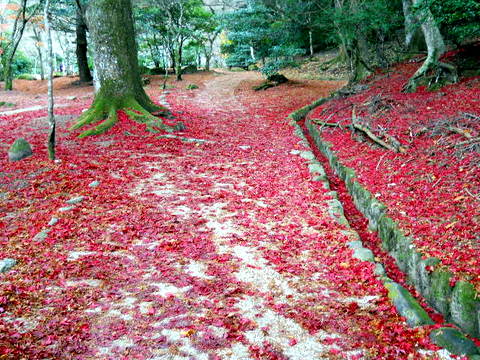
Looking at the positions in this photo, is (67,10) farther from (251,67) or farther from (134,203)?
(134,203)

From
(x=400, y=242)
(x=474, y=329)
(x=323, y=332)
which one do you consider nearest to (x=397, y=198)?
(x=400, y=242)

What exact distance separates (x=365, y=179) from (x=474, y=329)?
11.8 feet

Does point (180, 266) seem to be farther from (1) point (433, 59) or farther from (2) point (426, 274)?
(1) point (433, 59)

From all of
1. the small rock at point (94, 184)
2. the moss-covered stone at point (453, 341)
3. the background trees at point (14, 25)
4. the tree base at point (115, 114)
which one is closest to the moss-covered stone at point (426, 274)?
the moss-covered stone at point (453, 341)

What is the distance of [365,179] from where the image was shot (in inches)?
256

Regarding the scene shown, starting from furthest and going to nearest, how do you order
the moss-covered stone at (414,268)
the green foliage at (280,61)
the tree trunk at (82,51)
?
1. the tree trunk at (82,51)
2. the green foliage at (280,61)
3. the moss-covered stone at (414,268)

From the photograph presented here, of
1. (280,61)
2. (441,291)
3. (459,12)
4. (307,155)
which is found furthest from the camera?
(280,61)

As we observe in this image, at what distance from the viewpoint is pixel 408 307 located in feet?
11.0

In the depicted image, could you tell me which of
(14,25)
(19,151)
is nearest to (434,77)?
(19,151)

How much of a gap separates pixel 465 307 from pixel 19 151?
7896mm

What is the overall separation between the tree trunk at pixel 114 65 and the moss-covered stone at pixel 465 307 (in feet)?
26.9

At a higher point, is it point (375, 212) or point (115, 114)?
point (115, 114)

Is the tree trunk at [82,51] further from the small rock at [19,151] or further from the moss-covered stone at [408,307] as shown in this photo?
the moss-covered stone at [408,307]

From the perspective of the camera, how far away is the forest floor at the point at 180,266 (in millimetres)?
2980
